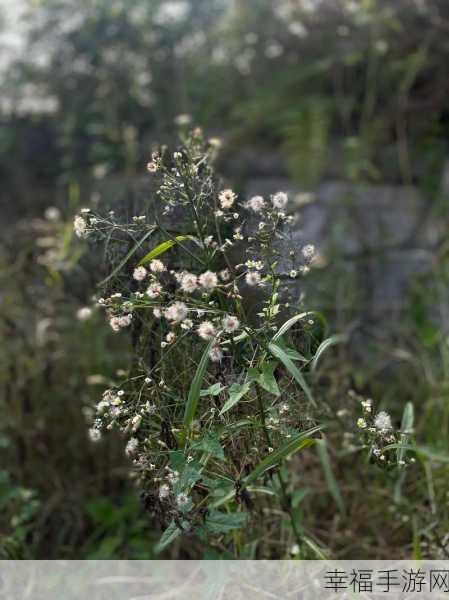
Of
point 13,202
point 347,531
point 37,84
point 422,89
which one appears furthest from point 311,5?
point 347,531

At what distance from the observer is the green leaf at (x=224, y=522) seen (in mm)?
1203

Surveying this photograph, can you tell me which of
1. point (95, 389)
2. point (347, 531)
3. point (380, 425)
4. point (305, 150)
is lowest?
point (347, 531)

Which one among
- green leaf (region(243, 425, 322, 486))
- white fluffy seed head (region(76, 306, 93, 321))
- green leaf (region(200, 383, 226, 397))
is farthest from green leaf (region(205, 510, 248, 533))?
white fluffy seed head (region(76, 306, 93, 321))

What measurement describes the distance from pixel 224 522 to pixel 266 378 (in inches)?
12.4

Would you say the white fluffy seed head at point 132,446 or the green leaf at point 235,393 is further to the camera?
the white fluffy seed head at point 132,446

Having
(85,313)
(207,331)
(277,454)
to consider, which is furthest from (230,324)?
(85,313)

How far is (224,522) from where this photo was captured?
1.22 meters

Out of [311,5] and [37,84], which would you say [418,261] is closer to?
[311,5]

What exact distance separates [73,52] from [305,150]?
153 centimetres

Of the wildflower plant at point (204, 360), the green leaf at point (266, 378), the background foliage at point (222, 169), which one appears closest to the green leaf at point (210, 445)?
the wildflower plant at point (204, 360)

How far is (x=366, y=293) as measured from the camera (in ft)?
10.4

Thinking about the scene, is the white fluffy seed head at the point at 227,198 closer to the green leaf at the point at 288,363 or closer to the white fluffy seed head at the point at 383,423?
the green leaf at the point at 288,363

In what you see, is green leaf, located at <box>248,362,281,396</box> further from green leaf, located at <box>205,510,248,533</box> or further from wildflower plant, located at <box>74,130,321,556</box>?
green leaf, located at <box>205,510,248,533</box>

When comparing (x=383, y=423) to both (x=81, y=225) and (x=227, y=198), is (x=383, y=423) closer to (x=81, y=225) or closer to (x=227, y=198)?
(x=227, y=198)
